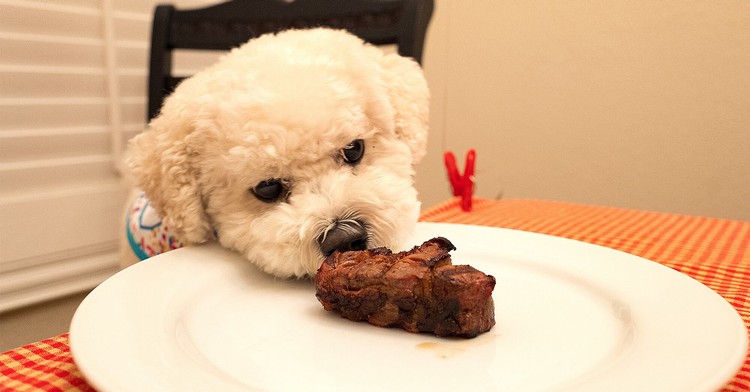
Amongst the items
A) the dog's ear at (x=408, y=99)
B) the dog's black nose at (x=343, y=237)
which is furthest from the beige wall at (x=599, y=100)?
the dog's black nose at (x=343, y=237)

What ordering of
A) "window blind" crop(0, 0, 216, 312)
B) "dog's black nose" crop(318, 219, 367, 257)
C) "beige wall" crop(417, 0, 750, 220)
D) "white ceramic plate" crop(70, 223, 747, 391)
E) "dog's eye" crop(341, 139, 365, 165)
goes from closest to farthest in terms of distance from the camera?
"white ceramic plate" crop(70, 223, 747, 391) < "dog's black nose" crop(318, 219, 367, 257) < "dog's eye" crop(341, 139, 365, 165) < "window blind" crop(0, 0, 216, 312) < "beige wall" crop(417, 0, 750, 220)

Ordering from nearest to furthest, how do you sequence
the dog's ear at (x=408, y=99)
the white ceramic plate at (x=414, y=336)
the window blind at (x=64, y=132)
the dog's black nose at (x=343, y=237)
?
the white ceramic plate at (x=414, y=336), the dog's black nose at (x=343, y=237), the dog's ear at (x=408, y=99), the window blind at (x=64, y=132)

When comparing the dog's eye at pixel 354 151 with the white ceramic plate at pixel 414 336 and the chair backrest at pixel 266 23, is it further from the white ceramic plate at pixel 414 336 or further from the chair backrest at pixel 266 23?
the chair backrest at pixel 266 23

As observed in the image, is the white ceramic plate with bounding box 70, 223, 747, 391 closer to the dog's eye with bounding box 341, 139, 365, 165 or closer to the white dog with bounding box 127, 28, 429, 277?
the white dog with bounding box 127, 28, 429, 277

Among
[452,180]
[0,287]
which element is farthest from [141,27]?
[452,180]

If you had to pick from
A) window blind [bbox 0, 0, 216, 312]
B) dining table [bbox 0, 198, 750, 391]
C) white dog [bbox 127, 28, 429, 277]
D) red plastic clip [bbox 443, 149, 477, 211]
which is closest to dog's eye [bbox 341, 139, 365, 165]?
white dog [bbox 127, 28, 429, 277]

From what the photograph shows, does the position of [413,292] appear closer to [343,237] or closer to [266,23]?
[343,237]
